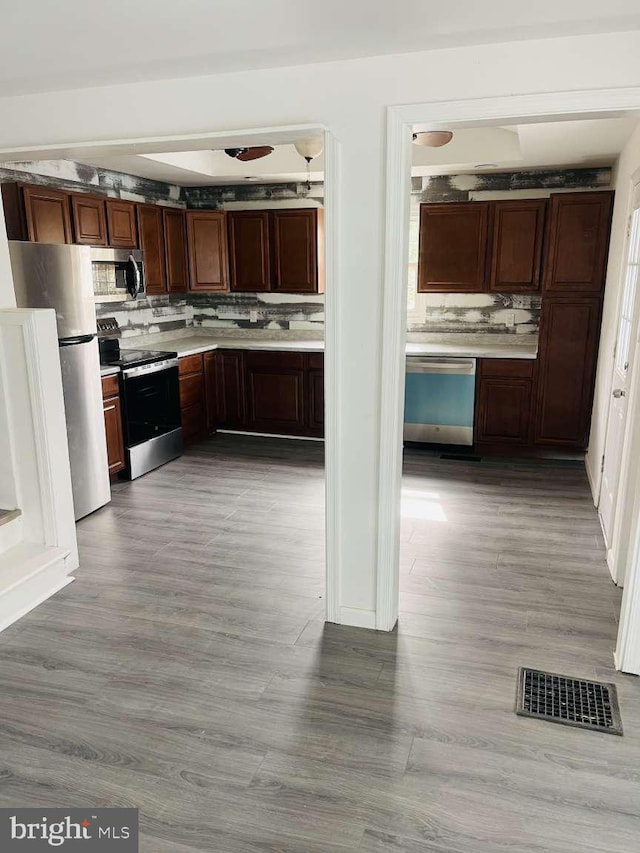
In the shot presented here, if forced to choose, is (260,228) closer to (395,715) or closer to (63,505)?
(63,505)

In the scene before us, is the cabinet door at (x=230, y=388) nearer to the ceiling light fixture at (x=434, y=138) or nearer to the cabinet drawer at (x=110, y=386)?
the cabinet drawer at (x=110, y=386)

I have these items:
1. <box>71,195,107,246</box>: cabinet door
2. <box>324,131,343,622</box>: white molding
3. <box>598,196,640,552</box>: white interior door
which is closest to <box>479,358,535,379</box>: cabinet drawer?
<box>598,196,640,552</box>: white interior door

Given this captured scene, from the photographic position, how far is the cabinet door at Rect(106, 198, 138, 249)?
4895 mm

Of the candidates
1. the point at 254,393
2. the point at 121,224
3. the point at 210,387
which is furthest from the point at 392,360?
the point at 210,387

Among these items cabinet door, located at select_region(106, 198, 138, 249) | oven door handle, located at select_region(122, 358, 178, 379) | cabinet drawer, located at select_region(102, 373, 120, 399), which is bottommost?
cabinet drawer, located at select_region(102, 373, 120, 399)

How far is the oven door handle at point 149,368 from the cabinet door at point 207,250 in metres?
1.13

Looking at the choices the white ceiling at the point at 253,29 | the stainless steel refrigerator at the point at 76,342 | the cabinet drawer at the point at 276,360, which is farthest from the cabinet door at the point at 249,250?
the white ceiling at the point at 253,29

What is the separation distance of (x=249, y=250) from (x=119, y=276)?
1.44m

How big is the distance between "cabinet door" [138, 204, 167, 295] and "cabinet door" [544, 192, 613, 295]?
10.6 ft

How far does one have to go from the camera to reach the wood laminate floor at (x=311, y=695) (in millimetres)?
1929

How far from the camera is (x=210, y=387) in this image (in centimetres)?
605

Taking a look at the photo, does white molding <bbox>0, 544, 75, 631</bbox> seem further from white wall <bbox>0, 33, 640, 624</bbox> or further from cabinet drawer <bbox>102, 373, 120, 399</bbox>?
white wall <bbox>0, 33, 640, 624</bbox>

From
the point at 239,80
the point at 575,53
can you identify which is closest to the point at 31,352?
the point at 239,80

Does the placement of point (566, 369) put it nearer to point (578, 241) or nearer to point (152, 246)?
point (578, 241)
